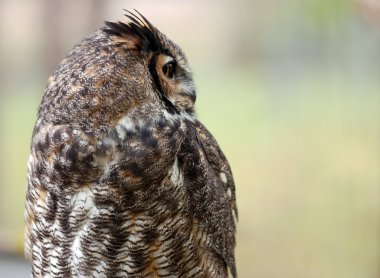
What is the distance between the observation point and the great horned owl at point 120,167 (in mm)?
896

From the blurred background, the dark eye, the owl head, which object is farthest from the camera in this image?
the blurred background

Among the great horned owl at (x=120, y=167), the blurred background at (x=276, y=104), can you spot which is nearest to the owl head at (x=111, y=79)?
the great horned owl at (x=120, y=167)

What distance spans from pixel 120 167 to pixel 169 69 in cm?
23

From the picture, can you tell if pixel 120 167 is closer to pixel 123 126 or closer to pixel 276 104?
pixel 123 126

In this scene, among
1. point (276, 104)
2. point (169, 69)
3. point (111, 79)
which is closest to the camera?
point (111, 79)

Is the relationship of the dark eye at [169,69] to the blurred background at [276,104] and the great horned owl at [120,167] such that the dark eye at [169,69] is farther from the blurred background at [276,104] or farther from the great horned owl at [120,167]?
the blurred background at [276,104]

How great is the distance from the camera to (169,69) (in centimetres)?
104

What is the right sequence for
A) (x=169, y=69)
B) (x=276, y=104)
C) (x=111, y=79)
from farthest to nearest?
(x=276, y=104), (x=169, y=69), (x=111, y=79)

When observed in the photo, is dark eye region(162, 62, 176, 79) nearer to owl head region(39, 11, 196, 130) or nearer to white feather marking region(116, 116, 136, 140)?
owl head region(39, 11, 196, 130)

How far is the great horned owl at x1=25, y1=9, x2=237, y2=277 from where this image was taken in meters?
0.90

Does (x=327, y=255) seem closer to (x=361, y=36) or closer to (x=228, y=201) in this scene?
(x=361, y=36)

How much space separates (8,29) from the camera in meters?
2.45

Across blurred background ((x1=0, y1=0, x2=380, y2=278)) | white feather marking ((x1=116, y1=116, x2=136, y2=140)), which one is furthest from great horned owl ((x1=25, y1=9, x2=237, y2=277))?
blurred background ((x1=0, y1=0, x2=380, y2=278))

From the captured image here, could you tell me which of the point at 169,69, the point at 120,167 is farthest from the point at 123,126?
the point at 169,69
